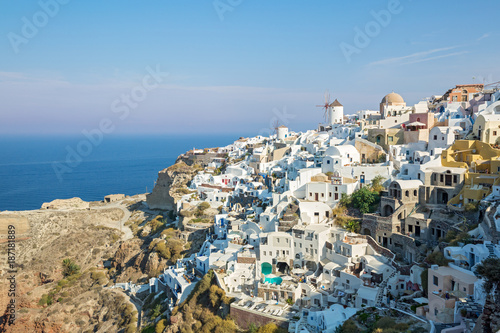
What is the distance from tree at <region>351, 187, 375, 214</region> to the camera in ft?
87.9

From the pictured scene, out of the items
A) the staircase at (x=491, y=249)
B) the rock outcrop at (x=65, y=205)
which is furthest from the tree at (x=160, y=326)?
the rock outcrop at (x=65, y=205)

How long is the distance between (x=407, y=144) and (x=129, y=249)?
26293 millimetres

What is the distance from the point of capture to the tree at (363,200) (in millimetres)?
26778

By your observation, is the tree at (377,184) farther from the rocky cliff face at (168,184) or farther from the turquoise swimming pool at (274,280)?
the rocky cliff face at (168,184)

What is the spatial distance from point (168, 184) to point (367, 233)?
31.4m

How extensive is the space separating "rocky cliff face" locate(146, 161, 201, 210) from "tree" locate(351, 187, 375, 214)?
24805 millimetres

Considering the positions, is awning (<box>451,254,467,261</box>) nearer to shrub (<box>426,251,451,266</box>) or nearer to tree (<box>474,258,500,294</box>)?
shrub (<box>426,251,451,266</box>)

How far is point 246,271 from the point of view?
24.5 m

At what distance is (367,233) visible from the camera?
25.9 metres

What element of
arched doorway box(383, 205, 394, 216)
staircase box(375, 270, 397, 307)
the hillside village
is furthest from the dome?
staircase box(375, 270, 397, 307)

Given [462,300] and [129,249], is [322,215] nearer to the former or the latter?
[462,300]

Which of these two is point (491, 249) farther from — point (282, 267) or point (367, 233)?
point (282, 267)

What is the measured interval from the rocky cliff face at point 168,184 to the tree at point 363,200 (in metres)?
24.8

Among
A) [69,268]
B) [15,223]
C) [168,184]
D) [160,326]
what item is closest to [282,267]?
[160,326]
